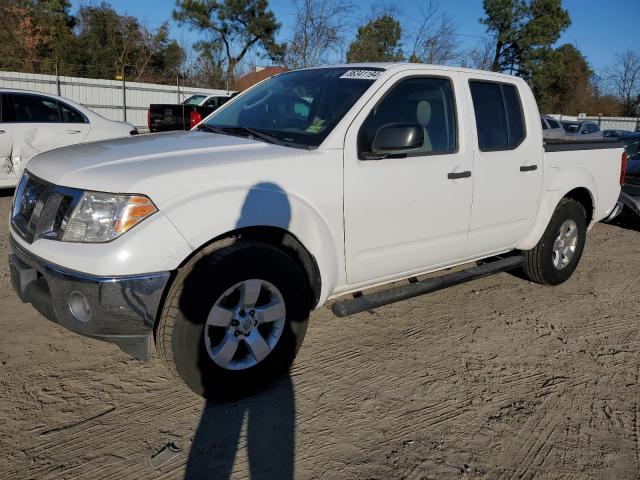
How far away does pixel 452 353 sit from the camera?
377 centimetres

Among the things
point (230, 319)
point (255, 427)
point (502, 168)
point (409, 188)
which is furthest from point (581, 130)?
point (255, 427)

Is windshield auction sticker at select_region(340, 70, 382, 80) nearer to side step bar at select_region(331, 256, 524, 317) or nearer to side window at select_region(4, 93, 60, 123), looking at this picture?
side step bar at select_region(331, 256, 524, 317)

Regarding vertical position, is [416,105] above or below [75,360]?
above

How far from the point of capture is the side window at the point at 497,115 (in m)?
4.12

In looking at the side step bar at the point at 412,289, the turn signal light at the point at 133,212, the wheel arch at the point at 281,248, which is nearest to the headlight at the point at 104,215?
the turn signal light at the point at 133,212

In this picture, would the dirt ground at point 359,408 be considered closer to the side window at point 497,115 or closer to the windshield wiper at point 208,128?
the side window at point 497,115

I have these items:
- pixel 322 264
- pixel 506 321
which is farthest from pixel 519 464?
pixel 506 321

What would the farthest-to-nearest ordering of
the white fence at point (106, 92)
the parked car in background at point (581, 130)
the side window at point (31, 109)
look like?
the white fence at point (106, 92)
the parked car in background at point (581, 130)
the side window at point (31, 109)

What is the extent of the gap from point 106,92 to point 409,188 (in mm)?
23955

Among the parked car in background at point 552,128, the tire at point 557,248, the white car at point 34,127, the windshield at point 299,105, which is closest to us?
the windshield at point 299,105

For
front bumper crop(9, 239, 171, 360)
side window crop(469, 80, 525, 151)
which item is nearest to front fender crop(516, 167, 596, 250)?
side window crop(469, 80, 525, 151)

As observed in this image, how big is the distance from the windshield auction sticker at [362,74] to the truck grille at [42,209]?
1946 millimetres

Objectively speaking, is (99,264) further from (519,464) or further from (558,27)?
(558,27)

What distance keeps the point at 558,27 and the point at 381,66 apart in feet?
126
